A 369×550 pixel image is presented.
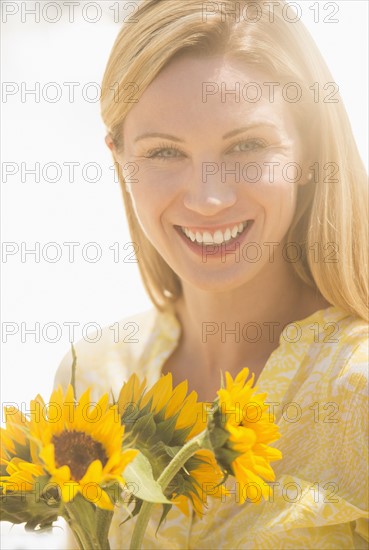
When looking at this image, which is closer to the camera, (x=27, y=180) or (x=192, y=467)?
(x=192, y=467)

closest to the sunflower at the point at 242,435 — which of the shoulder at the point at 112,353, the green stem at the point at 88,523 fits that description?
the green stem at the point at 88,523

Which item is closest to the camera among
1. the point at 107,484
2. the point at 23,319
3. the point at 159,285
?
the point at 107,484

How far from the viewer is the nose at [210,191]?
0.96 meters

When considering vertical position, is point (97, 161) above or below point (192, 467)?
above

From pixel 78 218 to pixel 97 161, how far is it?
5.7 inches

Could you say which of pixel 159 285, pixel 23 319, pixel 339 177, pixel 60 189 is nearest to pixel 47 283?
pixel 23 319

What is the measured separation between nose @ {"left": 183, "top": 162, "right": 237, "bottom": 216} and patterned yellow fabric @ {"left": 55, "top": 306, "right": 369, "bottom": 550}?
243 millimetres

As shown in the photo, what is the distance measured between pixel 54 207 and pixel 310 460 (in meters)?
1.06

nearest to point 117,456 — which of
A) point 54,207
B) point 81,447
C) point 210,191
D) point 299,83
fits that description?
point 81,447

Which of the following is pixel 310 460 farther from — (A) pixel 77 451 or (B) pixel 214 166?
(A) pixel 77 451

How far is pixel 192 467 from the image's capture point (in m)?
0.65

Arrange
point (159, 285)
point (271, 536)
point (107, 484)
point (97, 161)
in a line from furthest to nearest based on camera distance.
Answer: point (97, 161) → point (159, 285) → point (271, 536) → point (107, 484)

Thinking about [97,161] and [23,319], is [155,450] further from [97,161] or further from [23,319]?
[97,161]

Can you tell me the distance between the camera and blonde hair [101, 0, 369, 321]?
3.27 ft
